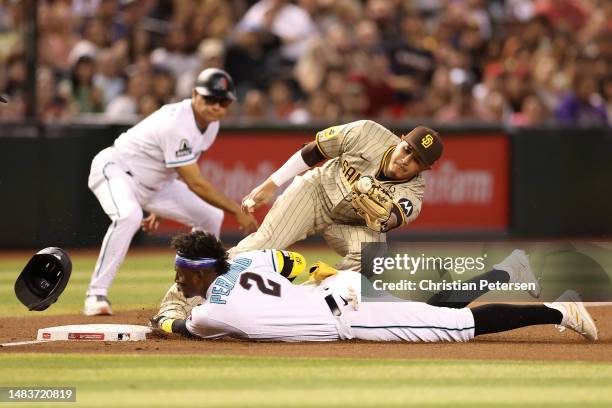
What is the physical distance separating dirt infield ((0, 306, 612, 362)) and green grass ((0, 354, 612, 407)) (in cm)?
24

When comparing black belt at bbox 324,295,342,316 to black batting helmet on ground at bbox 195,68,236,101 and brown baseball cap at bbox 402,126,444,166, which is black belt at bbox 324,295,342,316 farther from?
black batting helmet on ground at bbox 195,68,236,101

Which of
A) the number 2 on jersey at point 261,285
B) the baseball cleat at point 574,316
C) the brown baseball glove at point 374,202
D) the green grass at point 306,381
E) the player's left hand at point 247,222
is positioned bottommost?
the green grass at point 306,381

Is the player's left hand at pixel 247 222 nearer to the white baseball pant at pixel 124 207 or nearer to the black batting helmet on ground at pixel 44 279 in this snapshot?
the white baseball pant at pixel 124 207

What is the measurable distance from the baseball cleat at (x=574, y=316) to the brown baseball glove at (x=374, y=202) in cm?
122

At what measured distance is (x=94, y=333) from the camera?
8.69m

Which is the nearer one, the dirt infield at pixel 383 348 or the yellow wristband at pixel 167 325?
the dirt infield at pixel 383 348

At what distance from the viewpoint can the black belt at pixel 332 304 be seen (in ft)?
27.3

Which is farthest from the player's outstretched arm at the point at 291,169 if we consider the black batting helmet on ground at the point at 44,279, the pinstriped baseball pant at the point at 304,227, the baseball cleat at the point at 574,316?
the baseball cleat at the point at 574,316

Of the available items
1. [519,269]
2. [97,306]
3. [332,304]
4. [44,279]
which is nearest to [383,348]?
[332,304]

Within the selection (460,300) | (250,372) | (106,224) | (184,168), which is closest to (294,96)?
(106,224)

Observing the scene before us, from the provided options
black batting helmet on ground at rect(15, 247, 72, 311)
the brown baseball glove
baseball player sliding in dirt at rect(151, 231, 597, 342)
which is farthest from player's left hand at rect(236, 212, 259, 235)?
black batting helmet on ground at rect(15, 247, 72, 311)

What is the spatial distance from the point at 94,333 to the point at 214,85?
259 centimetres

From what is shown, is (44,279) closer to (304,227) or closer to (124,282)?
(304,227)

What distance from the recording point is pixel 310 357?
26.0 ft
